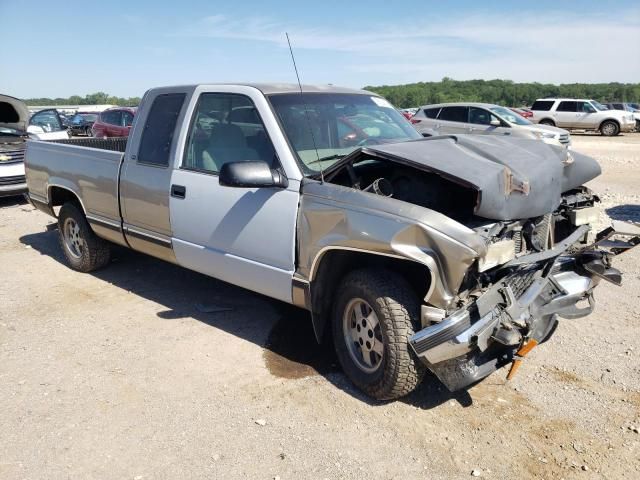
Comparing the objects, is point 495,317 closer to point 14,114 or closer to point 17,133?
point 17,133

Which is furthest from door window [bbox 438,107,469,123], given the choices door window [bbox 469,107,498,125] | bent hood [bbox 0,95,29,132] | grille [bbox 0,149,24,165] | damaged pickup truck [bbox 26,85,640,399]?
damaged pickup truck [bbox 26,85,640,399]

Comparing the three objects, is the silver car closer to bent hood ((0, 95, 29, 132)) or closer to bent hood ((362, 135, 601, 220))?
bent hood ((0, 95, 29, 132))

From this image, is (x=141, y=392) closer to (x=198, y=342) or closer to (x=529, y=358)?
(x=198, y=342)

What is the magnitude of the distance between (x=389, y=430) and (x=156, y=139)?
314 centimetres

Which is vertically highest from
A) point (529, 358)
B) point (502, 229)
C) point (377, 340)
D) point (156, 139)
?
point (156, 139)

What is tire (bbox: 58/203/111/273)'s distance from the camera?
601 centimetres

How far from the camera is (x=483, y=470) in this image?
2.93m

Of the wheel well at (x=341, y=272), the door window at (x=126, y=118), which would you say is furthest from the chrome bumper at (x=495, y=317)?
the door window at (x=126, y=118)

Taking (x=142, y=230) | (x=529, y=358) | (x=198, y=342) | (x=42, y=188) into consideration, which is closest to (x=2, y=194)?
(x=42, y=188)

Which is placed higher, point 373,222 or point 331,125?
point 331,125

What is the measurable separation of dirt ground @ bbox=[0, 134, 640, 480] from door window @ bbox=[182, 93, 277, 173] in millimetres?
1421

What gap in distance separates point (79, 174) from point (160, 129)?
1385 mm

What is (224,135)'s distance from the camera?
4.39 metres

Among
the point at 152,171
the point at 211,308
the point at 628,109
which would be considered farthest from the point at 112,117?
the point at 628,109
